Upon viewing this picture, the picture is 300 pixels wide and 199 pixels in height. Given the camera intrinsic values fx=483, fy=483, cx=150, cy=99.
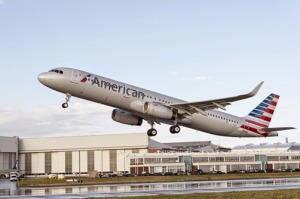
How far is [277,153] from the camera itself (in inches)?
5817

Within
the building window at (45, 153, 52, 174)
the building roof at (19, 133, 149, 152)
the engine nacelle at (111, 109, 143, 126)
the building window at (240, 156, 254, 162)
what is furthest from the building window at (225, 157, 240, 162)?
the engine nacelle at (111, 109, 143, 126)

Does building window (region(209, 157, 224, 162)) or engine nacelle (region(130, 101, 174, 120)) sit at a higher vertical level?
engine nacelle (region(130, 101, 174, 120))

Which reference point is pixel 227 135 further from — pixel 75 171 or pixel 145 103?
pixel 75 171

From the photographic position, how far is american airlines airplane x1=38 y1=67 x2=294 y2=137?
47.8 metres

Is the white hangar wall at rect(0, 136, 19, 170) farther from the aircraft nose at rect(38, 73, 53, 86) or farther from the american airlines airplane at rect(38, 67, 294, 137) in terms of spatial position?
the aircraft nose at rect(38, 73, 53, 86)

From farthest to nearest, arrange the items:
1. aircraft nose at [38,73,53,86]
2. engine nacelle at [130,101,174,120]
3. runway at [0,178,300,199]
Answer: engine nacelle at [130,101,174,120] < aircraft nose at [38,73,53,86] < runway at [0,178,300,199]

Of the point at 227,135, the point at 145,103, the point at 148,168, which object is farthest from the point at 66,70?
the point at 148,168

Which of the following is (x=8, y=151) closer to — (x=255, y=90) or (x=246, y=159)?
(x=246, y=159)

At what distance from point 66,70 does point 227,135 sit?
2315cm

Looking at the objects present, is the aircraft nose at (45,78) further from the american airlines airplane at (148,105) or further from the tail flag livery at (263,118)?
the tail flag livery at (263,118)

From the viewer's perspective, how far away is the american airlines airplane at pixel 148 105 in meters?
47.8

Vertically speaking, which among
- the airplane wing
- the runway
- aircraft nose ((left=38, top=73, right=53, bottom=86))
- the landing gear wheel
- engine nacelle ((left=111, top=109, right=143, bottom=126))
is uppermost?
aircraft nose ((left=38, top=73, right=53, bottom=86))

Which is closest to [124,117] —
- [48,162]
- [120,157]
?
[120,157]

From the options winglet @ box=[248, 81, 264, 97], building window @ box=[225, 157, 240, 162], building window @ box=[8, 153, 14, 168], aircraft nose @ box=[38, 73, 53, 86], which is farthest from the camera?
building window @ box=[8, 153, 14, 168]
